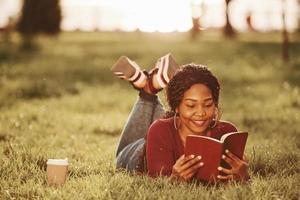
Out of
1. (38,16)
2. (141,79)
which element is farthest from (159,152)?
(38,16)

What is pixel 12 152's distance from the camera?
5.43 metres

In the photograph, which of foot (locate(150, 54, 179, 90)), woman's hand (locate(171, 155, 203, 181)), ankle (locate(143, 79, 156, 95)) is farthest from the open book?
ankle (locate(143, 79, 156, 95))

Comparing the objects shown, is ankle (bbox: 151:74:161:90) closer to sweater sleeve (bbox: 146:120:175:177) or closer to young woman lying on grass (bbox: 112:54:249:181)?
young woman lying on grass (bbox: 112:54:249:181)

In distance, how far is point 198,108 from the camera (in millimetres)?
4250

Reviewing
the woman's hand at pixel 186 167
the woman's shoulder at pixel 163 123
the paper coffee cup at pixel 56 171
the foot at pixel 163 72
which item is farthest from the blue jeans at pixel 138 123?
the woman's hand at pixel 186 167

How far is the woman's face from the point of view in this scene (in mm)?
4258

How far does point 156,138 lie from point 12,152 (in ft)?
5.73

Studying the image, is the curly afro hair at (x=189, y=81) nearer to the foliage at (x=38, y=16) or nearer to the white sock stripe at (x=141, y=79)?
the white sock stripe at (x=141, y=79)

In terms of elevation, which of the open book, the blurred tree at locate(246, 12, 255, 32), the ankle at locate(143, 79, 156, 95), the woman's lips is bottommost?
the blurred tree at locate(246, 12, 255, 32)

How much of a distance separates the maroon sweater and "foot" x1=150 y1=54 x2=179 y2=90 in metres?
0.92

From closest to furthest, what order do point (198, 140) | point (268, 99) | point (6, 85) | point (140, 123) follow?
point (198, 140)
point (140, 123)
point (268, 99)
point (6, 85)

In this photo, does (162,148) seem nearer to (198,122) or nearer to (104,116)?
(198,122)

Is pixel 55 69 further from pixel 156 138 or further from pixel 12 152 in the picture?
pixel 156 138

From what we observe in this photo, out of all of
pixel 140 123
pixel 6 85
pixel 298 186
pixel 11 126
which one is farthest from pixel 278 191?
pixel 6 85
